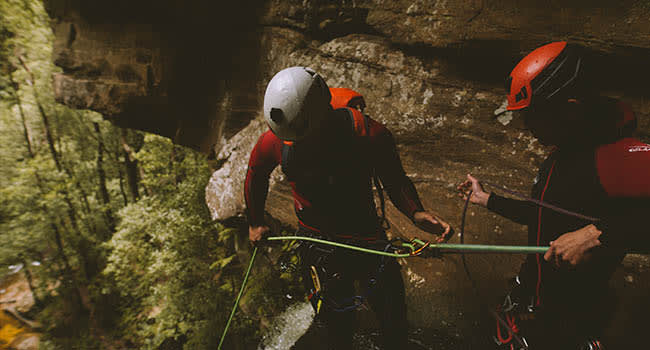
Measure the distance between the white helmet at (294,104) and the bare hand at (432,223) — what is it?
2.94 feet

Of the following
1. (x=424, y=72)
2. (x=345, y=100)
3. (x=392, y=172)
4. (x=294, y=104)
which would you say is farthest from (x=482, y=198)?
(x=424, y=72)

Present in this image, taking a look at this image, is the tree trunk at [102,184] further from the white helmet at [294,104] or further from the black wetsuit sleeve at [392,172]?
the black wetsuit sleeve at [392,172]

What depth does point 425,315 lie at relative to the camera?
9.25ft

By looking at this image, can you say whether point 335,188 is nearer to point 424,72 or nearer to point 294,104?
point 294,104

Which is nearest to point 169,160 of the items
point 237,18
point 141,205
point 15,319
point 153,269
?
point 141,205

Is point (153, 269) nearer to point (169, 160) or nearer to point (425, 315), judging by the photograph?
point (169, 160)

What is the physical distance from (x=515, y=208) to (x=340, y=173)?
114 cm

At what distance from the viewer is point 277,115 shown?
56.6 inches

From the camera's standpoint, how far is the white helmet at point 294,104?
1.41m

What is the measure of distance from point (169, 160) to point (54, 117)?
8.02 metres

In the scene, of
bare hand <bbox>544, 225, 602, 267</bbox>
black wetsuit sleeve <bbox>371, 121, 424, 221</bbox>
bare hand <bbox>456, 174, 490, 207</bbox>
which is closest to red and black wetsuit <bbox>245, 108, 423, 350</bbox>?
black wetsuit sleeve <bbox>371, 121, 424, 221</bbox>

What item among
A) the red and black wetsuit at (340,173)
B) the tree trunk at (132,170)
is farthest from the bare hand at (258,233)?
the tree trunk at (132,170)

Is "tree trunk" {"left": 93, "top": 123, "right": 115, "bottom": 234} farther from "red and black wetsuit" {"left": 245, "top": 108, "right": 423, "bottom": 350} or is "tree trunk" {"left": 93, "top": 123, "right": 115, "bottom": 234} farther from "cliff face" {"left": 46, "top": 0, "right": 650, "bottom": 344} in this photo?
"red and black wetsuit" {"left": 245, "top": 108, "right": 423, "bottom": 350}

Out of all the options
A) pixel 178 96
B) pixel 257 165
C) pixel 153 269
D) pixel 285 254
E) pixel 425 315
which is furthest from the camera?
pixel 153 269
